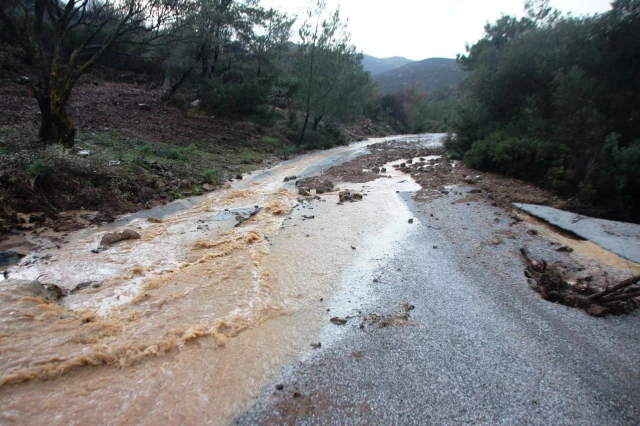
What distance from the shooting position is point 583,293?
4035 mm

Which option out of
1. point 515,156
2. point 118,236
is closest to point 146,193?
point 118,236

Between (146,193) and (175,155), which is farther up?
(175,155)

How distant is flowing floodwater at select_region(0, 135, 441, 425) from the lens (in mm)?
2686

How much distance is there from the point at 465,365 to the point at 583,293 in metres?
2.17

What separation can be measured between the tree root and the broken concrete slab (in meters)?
1.21

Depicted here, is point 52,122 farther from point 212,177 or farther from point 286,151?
point 286,151

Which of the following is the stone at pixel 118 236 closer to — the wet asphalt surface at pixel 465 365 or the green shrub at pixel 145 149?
the wet asphalt surface at pixel 465 365

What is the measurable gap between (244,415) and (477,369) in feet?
6.78

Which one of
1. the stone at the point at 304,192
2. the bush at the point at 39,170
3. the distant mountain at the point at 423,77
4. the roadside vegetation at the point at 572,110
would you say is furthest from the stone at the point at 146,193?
the distant mountain at the point at 423,77

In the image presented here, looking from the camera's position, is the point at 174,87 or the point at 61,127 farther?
the point at 174,87

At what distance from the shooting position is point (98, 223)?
20.3 ft

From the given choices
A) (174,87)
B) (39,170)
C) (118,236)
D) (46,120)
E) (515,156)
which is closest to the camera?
(118,236)

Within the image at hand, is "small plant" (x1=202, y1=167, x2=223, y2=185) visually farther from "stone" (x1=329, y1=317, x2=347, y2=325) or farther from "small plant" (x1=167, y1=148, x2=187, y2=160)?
"stone" (x1=329, y1=317, x2=347, y2=325)

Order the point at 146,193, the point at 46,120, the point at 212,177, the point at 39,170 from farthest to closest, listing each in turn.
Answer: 1. the point at 212,177
2. the point at 146,193
3. the point at 46,120
4. the point at 39,170
